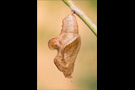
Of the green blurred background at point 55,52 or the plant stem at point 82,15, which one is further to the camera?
the green blurred background at point 55,52

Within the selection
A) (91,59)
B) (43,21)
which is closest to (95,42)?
(91,59)

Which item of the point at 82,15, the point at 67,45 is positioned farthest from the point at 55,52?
the point at 82,15

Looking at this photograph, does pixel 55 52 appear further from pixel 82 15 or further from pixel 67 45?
pixel 82 15

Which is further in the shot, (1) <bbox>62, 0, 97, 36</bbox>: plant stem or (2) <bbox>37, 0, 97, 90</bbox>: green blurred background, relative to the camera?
(2) <bbox>37, 0, 97, 90</bbox>: green blurred background

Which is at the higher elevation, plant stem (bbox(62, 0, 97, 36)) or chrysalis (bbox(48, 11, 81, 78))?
plant stem (bbox(62, 0, 97, 36))

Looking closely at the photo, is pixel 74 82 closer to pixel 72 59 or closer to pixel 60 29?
pixel 72 59
